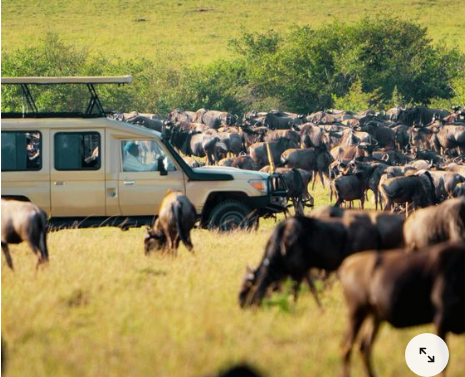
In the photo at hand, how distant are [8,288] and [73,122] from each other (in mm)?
5556

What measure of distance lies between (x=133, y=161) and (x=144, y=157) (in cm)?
20

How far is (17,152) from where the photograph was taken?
52.3 ft

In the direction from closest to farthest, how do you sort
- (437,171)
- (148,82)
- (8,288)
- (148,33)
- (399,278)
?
(399,278) < (8,288) < (437,171) < (148,82) < (148,33)

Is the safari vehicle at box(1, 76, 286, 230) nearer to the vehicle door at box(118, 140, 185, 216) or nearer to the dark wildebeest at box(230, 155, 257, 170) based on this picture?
the vehicle door at box(118, 140, 185, 216)

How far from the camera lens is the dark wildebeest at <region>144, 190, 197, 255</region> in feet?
43.9

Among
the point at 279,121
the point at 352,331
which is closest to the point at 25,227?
the point at 352,331

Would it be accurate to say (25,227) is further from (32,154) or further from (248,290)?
(32,154)

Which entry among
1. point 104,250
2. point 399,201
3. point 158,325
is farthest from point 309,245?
point 399,201

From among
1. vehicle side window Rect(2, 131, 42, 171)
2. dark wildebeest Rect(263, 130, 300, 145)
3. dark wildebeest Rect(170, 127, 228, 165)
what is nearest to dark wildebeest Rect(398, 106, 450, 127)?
dark wildebeest Rect(263, 130, 300, 145)

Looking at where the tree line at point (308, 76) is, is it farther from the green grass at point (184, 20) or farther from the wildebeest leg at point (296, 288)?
the wildebeest leg at point (296, 288)

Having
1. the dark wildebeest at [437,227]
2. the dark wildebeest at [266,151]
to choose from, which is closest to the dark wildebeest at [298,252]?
the dark wildebeest at [437,227]

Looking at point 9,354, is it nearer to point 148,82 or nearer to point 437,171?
point 437,171

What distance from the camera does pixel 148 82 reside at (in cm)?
6384

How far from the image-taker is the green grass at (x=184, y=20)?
85938 millimetres
